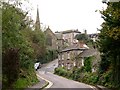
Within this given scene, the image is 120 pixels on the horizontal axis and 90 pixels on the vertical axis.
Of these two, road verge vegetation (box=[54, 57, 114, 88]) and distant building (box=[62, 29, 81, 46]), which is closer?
road verge vegetation (box=[54, 57, 114, 88])

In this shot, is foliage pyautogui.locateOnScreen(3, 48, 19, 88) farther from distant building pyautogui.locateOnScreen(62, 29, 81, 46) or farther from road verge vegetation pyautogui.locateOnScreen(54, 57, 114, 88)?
distant building pyautogui.locateOnScreen(62, 29, 81, 46)

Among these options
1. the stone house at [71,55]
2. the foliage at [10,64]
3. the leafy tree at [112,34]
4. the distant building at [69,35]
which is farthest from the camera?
the distant building at [69,35]

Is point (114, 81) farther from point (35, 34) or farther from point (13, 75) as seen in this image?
point (35, 34)

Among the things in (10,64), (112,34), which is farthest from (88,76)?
(112,34)

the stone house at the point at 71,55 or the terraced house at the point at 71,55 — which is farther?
the stone house at the point at 71,55

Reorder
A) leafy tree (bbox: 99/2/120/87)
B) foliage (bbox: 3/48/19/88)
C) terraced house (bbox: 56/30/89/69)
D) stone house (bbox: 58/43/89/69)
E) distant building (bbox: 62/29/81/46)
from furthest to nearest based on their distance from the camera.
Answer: distant building (bbox: 62/29/81/46) < stone house (bbox: 58/43/89/69) < terraced house (bbox: 56/30/89/69) < foliage (bbox: 3/48/19/88) < leafy tree (bbox: 99/2/120/87)

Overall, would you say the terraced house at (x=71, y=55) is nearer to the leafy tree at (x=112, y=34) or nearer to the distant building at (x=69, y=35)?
the distant building at (x=69, y=35)

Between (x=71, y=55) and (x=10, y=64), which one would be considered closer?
(x=10, y=64)

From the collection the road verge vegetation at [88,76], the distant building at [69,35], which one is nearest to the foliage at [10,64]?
the road verge vegetation at [88,76]

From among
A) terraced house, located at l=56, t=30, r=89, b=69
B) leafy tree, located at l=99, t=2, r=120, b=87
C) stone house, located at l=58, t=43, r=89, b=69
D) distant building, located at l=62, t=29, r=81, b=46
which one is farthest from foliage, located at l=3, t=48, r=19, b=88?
distant building, located at l=62, t=29, r=81, b=46

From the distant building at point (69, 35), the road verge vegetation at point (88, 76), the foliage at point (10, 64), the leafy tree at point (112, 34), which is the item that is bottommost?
the road verge vegetation at point (88, 76)

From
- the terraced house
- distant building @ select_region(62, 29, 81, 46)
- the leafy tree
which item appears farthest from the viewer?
distant building @ select_region(62, 29, 81, 46)

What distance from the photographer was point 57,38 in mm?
123000

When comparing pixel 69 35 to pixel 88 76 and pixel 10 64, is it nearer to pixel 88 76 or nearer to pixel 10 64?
pixel 88 76
